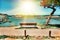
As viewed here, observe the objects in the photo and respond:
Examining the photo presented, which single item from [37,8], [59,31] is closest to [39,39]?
[59,31]

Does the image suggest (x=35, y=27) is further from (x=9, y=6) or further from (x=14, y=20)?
(x=9, y=6)

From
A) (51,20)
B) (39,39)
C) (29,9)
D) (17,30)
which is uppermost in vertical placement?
(29,9)

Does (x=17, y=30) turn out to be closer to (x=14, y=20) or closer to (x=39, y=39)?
(x=14, y=20)

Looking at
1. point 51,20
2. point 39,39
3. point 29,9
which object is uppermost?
point 29,9

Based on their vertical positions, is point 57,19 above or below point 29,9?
below

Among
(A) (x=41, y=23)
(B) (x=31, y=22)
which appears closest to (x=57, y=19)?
(A) (x=41, y=23)

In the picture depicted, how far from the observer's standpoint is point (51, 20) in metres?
1.90

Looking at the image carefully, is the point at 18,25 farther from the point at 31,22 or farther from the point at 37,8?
the point at 37,8

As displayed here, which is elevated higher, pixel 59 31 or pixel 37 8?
pixel 37 8

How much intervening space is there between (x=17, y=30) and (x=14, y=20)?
0.14 meters

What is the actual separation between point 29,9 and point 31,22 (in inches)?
6.9

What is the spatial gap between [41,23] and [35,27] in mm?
96

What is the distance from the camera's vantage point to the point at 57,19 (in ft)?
6.17

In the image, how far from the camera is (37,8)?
1.90m
